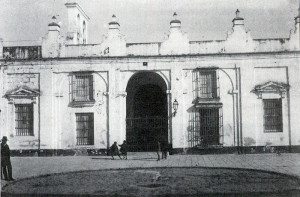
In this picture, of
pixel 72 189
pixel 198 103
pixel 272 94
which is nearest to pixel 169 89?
pixel 198 103

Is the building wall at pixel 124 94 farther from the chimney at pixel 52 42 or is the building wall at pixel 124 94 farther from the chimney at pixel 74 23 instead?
the chimney at pixel 74 23

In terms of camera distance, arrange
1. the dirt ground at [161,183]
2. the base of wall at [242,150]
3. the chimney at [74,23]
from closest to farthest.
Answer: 1. the dirt ground at [161,183]
2. the base of wall at [242,150]
3. the chimney at [74,23]

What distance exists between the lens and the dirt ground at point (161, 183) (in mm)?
10500

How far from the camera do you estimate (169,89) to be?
24.0m

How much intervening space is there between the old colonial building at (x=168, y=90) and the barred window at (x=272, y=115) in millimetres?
58

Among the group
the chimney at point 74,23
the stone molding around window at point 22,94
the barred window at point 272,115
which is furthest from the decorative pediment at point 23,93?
the barred window at point 272,115

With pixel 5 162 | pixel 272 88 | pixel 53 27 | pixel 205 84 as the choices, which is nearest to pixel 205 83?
pixel 205 84

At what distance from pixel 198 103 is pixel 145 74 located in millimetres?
4781

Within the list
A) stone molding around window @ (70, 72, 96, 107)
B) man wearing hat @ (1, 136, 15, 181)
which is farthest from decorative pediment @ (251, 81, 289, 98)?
man wearing hat @ (1, 136, 15, 181)

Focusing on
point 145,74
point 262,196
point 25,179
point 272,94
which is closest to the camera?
point 262,196

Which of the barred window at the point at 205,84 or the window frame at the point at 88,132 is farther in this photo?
the window frame at the point at 88,132

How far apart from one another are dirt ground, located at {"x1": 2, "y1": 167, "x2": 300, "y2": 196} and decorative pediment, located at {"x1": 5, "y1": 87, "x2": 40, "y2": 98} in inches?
403

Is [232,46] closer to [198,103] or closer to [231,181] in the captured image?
[198,103]

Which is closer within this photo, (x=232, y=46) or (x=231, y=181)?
(x=231, y=181)
